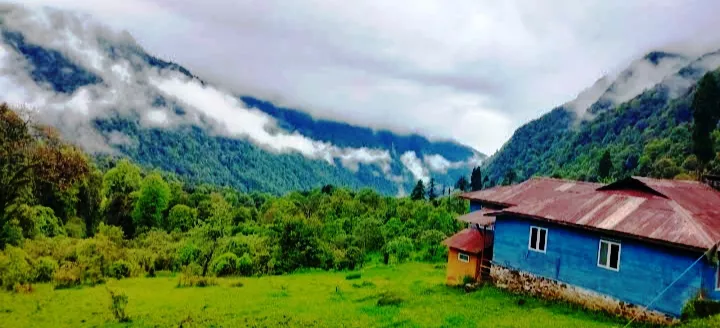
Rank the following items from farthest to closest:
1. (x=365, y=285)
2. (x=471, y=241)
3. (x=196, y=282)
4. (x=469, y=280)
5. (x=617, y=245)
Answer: (x=196, y=282), (x=365, y=285), (x=471, y=241), (x=469, y=280), (x=617, y=245)

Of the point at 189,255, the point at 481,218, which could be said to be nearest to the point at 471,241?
the point at 481,218

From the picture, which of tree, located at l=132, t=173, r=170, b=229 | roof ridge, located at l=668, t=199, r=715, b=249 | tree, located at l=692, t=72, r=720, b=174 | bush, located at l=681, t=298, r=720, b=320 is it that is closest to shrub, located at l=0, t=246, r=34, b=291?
bush, located at l=681, t=298, r=720, b=320

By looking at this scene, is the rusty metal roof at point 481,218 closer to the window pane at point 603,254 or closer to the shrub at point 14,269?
the window pane at point 603,254

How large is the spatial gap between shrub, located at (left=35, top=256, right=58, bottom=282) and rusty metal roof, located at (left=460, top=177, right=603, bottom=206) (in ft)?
110

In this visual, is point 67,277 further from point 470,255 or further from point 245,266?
point 470,255

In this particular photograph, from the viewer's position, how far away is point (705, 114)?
86.8 metres

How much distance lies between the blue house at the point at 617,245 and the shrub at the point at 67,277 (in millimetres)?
31245

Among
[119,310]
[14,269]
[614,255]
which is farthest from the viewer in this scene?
[14,269]

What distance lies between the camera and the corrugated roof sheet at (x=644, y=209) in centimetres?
2320

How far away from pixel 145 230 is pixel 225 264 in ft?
127

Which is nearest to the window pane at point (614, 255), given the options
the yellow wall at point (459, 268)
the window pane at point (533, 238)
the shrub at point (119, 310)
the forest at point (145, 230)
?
the window pane at point (533, 238)

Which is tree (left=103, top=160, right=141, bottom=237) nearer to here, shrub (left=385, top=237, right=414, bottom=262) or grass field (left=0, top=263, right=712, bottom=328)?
shrub (left=385, top=237, right=414, bottom=262)

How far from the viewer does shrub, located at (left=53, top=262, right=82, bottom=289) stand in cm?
4162

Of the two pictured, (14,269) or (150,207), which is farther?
(150,207)
